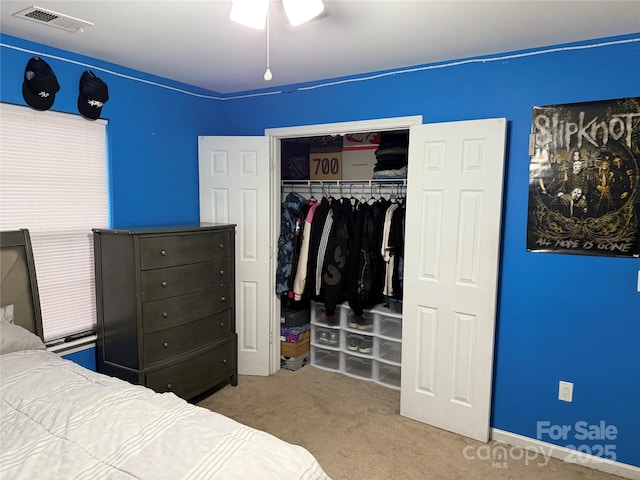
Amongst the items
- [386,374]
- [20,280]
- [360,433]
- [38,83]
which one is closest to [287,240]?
[386,374]

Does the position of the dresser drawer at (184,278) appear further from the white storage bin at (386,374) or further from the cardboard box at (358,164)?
the white storage bin at (386,374)

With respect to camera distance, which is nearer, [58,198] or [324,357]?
[58,198]

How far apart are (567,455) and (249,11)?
2.89m

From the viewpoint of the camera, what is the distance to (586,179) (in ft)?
7.79

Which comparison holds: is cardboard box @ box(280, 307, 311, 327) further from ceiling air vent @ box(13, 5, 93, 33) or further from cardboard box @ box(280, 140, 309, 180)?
ceiling air vent @ box(13, 5, 93, 33)

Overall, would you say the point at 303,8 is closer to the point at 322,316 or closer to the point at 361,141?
the point at 361,141

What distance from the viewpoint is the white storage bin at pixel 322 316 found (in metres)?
3.77

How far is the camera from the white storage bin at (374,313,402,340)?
3.45 meters

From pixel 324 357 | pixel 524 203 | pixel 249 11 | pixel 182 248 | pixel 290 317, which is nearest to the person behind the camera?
pixel 249 11

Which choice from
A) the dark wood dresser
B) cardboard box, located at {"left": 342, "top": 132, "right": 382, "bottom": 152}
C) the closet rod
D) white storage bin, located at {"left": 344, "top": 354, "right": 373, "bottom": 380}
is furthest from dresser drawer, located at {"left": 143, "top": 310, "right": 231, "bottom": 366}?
cardboard box, located at {"left": 342, "top": 132, "right": 382, "bottom": 152}

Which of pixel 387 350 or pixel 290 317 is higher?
pixel 290 317

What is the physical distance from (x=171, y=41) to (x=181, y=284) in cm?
149

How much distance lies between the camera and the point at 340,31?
2.28 m

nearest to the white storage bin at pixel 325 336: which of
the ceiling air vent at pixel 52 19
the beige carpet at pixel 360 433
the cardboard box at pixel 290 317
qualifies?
the cardboard box at pixel 290 317
